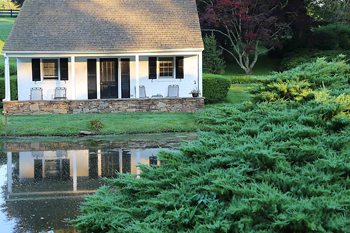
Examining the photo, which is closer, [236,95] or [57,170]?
[57,170]

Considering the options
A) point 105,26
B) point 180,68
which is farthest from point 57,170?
point 105,26

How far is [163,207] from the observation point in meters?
5.94

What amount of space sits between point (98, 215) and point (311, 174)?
2.44m

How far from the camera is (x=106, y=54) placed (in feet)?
85.8

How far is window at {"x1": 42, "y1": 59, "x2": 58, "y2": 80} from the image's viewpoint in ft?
87.6

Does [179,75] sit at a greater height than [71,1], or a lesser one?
A: lesser

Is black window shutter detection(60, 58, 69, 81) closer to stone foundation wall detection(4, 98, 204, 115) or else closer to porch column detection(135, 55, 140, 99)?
stone foundation wall detection(4, 98, 204, 115)

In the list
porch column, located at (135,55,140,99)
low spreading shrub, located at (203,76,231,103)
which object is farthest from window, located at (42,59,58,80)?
low spreading shrub, located at (203,76,231,103)

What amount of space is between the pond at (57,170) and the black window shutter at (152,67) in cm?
730

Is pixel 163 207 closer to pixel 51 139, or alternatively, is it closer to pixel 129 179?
pixel 129 179

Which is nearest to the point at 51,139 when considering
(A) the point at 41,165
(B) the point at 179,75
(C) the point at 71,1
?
(A) the point at 41,165

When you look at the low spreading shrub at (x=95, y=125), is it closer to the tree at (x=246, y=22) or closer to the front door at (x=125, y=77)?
the front door at (x=125, y=77)

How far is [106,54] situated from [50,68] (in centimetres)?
289

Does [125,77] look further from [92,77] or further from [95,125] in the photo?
[95,125]
